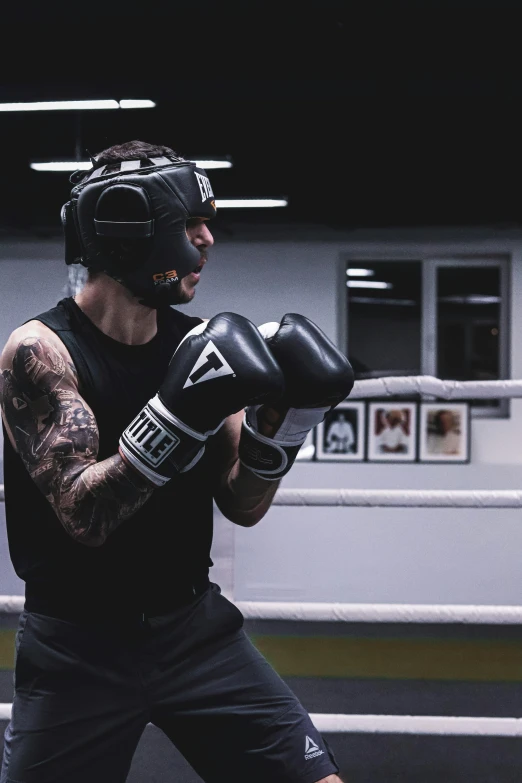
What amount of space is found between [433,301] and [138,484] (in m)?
4.14

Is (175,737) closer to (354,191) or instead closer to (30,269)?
(354,191)

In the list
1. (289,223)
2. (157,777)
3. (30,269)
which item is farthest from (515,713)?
(30,269)

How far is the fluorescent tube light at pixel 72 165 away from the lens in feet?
13.8

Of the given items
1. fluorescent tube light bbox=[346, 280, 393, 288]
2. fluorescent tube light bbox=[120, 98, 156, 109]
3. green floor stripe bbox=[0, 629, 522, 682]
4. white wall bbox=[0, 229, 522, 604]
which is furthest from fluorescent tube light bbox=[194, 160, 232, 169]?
green floor stripe bbox=[0, 629, 522, 682]

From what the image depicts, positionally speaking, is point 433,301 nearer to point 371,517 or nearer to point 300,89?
point 371,517

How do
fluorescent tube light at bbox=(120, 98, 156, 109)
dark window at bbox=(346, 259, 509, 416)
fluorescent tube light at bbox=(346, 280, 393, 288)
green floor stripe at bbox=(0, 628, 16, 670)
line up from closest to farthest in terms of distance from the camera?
green floor stripe at bbox=(0, 628, 16, 670) < fluorescent tube light at bbox=(120, 98, 156, 109) < dark window at bbox=(346, 259, 509, 416) < fluorescent tube light at bbox=(346, 280, 393, 288)

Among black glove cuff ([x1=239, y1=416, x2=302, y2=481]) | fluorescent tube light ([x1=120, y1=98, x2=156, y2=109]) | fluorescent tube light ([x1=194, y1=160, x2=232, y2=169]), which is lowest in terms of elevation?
black glove cuff ([x1=239, y1=416, x2=302, y2=481])

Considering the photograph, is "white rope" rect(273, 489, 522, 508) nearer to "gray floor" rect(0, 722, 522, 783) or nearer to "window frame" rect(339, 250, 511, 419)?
"gray floor" rect(0, 722, 522, 783)

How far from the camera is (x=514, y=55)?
3205 mm

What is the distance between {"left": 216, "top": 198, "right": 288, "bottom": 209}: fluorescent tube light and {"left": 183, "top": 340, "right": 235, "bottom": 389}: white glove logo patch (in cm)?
382

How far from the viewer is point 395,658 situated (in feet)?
11.9

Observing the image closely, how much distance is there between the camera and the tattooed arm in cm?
94

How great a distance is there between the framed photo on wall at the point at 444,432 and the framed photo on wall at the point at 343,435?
34 cm

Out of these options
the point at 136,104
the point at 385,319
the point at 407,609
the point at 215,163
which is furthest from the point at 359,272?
the point at 407,609
